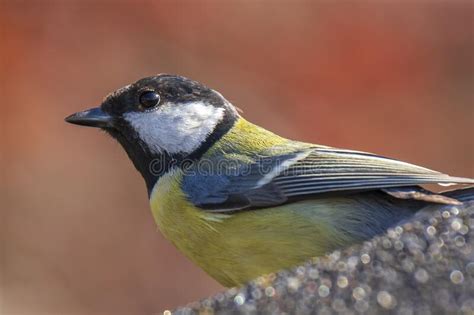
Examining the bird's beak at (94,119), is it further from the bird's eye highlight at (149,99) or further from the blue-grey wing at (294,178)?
the blue-grey wing at (294,178)

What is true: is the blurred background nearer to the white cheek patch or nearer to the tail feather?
the white cheek patch

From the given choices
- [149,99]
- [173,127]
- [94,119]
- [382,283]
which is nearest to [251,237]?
[173,127]

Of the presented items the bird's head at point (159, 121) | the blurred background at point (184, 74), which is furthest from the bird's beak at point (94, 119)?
the blurred background at point (184, 74)

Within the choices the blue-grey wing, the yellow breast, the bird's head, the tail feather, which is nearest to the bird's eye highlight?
the bird's head

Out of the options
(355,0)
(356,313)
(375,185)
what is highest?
(355,0)

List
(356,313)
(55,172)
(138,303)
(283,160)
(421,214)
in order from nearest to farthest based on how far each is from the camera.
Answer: (356,313) < (421,214) < (283,160) < (138,303) < (55,172)

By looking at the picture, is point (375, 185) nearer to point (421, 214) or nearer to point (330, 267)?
point (421, 214)

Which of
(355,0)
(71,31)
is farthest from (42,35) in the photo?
(355,0)

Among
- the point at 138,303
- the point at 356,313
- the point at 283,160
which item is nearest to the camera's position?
the point at 356,313
